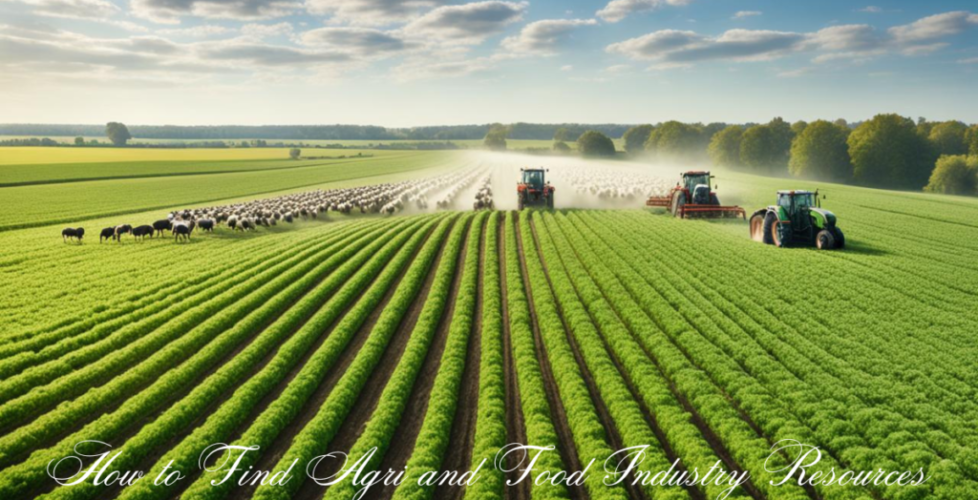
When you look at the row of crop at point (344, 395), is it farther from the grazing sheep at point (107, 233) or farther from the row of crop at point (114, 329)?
the grazing sheep at point (107, 233)

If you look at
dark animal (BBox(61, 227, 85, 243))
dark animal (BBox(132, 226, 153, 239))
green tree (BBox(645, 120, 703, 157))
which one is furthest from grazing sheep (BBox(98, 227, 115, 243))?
green tree (BBox(645, 120, 703, 157))

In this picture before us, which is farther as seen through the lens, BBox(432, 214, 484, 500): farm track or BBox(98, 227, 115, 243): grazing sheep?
BBox(98, 227, 115, 243): grazing sheep

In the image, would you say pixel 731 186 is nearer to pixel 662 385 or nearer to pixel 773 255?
pixel 773 255

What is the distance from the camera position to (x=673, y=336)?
15.9 metres

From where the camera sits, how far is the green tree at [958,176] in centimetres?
7062

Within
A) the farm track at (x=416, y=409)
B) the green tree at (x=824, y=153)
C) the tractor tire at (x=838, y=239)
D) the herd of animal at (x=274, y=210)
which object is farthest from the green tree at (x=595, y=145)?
the farm track at (x=416, y=409)

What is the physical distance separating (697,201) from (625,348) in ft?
87.3

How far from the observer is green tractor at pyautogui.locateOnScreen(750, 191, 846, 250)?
26594 millimetres

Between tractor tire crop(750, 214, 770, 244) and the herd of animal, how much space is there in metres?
22.6

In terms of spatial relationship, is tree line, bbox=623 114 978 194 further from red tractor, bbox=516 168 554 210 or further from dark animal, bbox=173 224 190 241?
dark animal, bbox=173 224 190 241

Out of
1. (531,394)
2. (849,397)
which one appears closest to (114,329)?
(531,394)

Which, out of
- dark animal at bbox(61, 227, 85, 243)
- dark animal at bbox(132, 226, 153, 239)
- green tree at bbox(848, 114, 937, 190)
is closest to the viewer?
dark animal at bbox(61, 227, 85, 243)

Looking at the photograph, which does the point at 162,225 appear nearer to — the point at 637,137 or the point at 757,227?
the point at 757,227

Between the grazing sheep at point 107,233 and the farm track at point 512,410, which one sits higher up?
the grazing sheep at point 107,233
